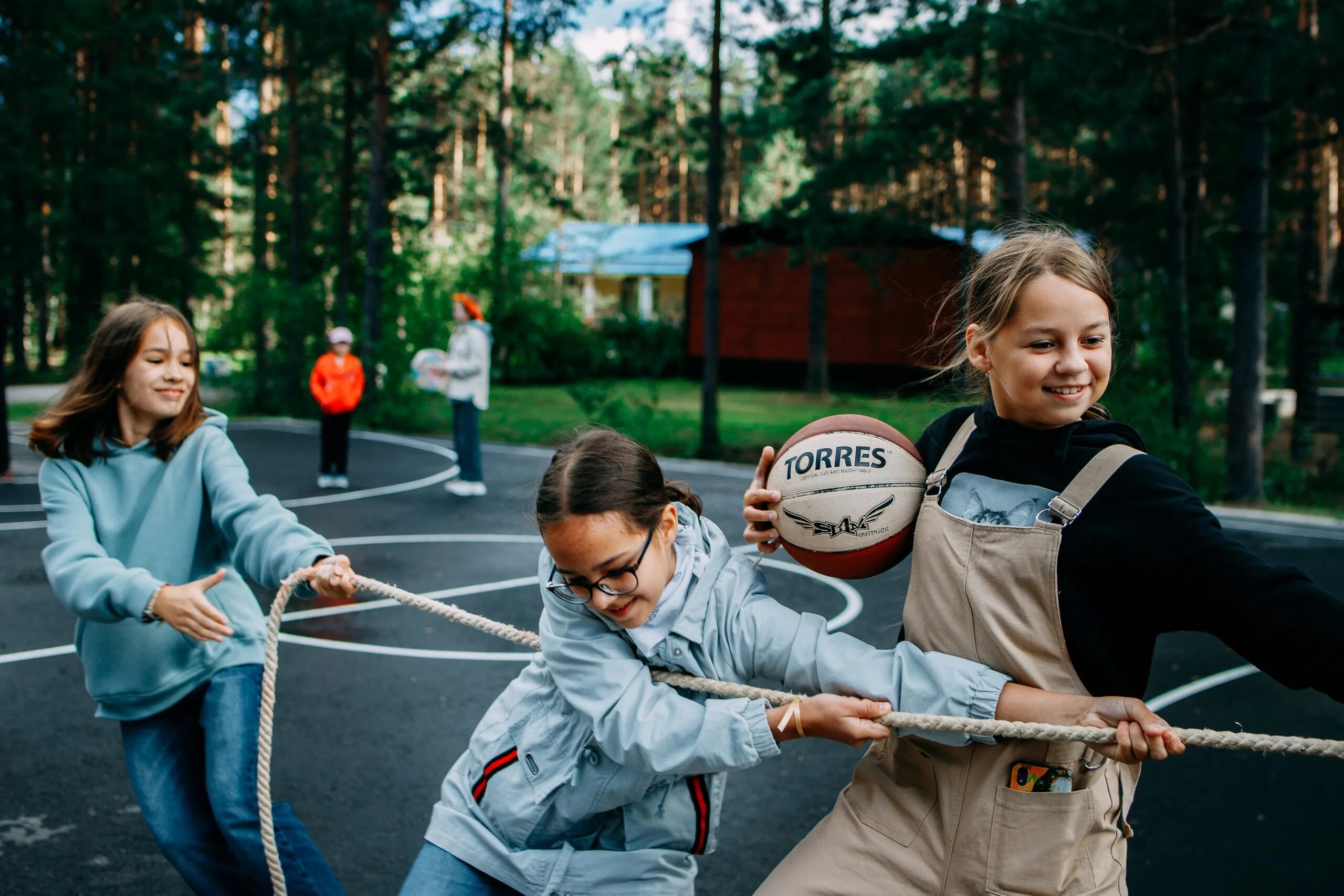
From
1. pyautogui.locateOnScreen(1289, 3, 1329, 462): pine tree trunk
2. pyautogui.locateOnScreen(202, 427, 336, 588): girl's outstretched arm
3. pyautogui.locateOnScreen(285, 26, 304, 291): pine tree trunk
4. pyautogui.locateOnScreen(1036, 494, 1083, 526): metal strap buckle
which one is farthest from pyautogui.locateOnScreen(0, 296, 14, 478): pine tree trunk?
pyautogui.locateOnScreen(1289, 3, 1329, 462): pine tree trunk

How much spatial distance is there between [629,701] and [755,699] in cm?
26

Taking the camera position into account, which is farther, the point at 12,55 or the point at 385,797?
the point at 12,55

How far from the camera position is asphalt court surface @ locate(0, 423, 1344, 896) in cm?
431

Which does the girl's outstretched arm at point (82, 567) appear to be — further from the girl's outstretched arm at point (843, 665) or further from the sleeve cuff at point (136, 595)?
the girl's outstretched arm at point (843, 665)

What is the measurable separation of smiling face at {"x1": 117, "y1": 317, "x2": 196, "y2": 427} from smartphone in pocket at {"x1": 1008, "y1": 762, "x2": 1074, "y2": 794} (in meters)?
2.51

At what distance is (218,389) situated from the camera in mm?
24000

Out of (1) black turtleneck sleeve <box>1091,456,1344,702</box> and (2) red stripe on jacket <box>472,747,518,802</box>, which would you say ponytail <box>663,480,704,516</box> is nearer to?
(2) red stripe on jacket <box>472,747,518,802</box>

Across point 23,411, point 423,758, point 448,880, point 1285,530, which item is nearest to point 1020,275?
point 448,880

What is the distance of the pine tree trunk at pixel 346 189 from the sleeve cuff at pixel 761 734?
71.8 feet

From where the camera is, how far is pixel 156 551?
320 cm

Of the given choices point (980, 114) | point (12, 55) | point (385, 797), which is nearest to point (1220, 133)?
point (980, 114)

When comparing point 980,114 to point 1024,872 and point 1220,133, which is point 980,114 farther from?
point 1024,872

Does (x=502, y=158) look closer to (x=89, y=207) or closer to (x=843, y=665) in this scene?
(x=89, y=207)

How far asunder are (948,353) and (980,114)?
14309 millimetres
